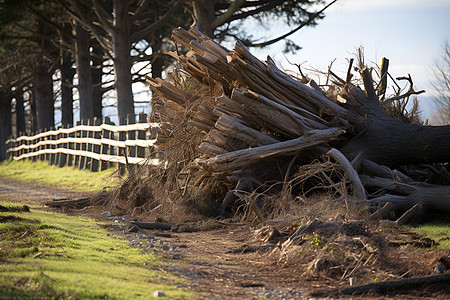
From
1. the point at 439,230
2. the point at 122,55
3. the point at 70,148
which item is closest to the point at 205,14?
the point at 122,55

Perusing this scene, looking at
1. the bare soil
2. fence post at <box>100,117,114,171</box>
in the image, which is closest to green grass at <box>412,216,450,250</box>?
the bare soil

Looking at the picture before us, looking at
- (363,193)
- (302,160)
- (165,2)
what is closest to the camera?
(363,193)

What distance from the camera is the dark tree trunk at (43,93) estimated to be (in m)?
26.8

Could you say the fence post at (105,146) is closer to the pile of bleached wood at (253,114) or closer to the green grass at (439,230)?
the pile of bleached wood at (253,114)

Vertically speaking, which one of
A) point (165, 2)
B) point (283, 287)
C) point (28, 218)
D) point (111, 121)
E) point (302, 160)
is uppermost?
point (165, 2)

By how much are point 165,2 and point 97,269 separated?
14886mm

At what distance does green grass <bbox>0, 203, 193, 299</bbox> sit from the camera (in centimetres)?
367

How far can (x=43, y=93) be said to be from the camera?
26859 millimetres

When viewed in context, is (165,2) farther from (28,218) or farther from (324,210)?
(324,210)

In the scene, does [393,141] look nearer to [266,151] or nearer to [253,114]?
[266,151]

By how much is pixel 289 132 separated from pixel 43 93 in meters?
22.0

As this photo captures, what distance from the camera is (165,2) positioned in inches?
704

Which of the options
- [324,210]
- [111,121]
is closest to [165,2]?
[111,121]

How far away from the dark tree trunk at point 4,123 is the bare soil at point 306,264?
2978 centimetres
